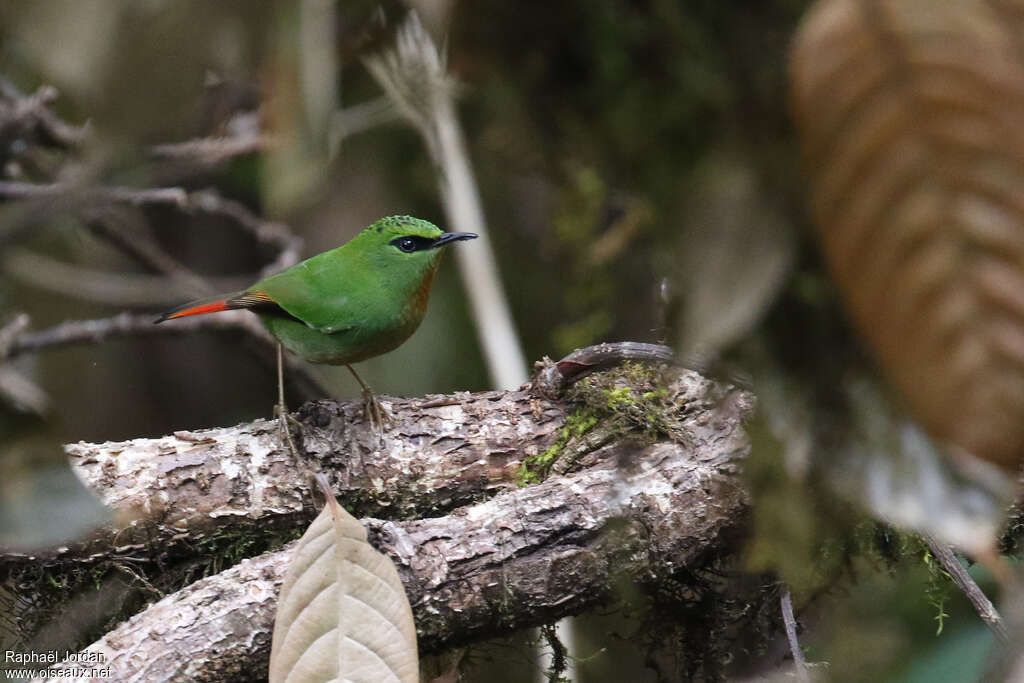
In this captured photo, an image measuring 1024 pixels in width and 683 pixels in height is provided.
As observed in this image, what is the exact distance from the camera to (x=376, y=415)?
7.32 feet

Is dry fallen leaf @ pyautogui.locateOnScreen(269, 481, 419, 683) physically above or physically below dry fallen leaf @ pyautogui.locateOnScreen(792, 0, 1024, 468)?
above

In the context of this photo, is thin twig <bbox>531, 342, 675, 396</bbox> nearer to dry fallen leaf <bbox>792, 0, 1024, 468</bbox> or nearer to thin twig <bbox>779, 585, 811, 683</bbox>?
thin twig <bbox>779, 585, 811, 683</bbox>

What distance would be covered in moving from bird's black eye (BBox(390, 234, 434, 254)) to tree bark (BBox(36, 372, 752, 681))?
43 cm

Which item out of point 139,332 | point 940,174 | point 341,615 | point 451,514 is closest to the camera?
point 940,174

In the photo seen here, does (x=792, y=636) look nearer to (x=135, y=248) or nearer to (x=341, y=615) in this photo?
(x=341, y=615)

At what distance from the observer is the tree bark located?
1740 mm

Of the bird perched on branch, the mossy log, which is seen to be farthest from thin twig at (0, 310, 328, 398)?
the mossy log

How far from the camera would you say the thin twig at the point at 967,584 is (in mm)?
1569

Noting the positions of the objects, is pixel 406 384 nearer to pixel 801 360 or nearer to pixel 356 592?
pixel 356 592

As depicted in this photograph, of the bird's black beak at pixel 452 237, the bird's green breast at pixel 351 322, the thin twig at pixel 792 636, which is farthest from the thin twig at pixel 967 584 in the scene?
the bird's green breast at pixel 351 322

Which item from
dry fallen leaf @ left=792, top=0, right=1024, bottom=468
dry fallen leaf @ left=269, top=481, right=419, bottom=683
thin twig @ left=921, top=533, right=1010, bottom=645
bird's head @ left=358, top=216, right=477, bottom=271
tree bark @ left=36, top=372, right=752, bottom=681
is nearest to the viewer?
dry fallen leaf @ left=792, top=0, right=1024, bottom=468

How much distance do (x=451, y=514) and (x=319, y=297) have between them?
2.33 feet

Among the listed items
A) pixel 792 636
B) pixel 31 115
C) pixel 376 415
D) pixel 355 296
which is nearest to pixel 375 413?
pixel 376 415

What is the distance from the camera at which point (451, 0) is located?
0.53 metres
